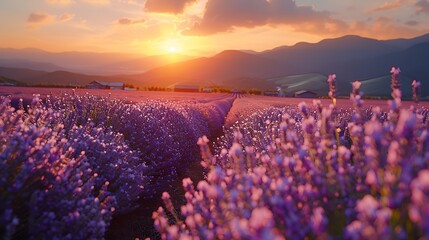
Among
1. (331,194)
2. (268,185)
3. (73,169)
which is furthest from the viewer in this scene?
(73,169)

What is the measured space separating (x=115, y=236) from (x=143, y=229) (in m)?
0.39

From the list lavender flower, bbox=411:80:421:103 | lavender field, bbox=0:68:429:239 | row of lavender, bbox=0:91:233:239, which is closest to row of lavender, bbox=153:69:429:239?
lavender field, bbox=0:68:429:239

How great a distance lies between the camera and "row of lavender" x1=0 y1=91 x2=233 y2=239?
8.40 ft

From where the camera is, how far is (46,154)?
2.78 meters

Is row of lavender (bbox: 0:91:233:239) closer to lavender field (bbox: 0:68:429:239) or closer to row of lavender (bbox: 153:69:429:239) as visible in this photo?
lavender field (bbox: 0:68:429:239)

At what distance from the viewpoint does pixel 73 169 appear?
10.3ft

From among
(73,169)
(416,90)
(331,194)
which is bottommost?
(73,169)

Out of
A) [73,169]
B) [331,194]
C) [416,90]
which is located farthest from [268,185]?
[73,169]

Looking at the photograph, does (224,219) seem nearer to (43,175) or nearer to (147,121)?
(43,175)

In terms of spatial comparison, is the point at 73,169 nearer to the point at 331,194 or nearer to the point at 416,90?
the point at 331,194

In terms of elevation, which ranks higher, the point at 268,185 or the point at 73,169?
the point at 268,185

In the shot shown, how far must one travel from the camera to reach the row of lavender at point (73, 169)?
8.40 feet

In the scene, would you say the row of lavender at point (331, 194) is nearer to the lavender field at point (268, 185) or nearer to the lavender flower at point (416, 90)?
the lavender field at point (268, 185)

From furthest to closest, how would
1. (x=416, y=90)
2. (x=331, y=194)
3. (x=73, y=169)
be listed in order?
(x=73, y=169) < (x=416, y=90) < (x=331, y=194)
